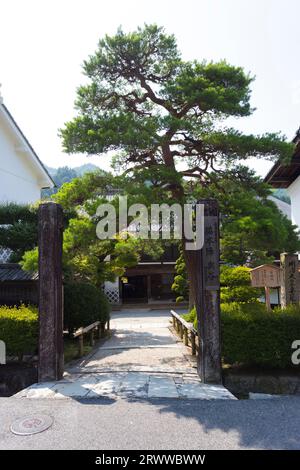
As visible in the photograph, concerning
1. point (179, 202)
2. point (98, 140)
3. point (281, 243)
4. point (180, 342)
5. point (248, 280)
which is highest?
point (98, 140)

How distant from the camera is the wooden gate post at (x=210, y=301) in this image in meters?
7.23

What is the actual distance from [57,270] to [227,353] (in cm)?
390

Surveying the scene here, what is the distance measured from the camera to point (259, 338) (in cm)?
747

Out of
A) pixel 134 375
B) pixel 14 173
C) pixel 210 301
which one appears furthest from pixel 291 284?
pixel 14 173

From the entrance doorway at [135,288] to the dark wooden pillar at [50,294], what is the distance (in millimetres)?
21425

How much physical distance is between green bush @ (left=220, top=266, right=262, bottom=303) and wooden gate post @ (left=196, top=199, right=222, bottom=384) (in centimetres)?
246

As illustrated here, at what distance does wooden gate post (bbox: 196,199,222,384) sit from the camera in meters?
7.23

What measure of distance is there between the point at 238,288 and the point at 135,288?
2019 centimetres

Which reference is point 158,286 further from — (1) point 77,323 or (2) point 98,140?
(2) point 98,140

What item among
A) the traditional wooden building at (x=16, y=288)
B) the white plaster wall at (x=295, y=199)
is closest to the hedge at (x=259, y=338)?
the traditional wooden building at (x=16, y=288)

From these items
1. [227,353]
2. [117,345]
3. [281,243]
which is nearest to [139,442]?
[227,353]

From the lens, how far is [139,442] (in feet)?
14.8

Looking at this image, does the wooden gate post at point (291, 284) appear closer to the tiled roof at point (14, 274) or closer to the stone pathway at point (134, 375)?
the stone pathway at point (134, 375)

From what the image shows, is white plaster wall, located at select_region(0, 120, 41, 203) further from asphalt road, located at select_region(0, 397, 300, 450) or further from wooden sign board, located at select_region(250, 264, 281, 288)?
asphalt road, located at select_region(0, 397, 300, 450)
